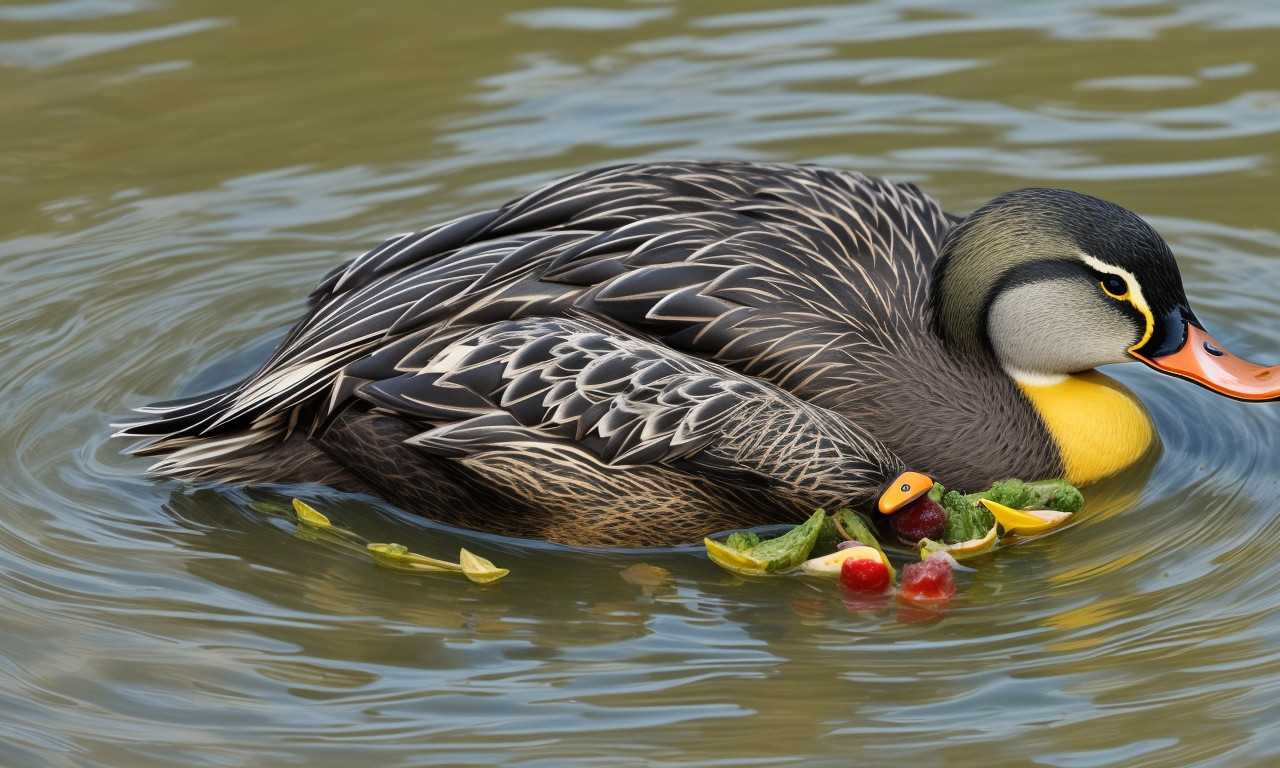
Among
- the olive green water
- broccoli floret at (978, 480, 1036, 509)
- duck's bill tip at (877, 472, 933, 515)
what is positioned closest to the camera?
the olive green water

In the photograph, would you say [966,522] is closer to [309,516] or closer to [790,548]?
[790,548]

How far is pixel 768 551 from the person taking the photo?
6555mm

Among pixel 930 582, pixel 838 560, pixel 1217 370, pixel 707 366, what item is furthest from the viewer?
A: pixel 1217 370

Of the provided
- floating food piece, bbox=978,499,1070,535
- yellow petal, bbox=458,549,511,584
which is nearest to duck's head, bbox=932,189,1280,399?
floating food piece, bbox=978,499,1070,535

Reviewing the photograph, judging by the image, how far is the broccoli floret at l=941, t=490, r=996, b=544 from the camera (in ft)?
21.9

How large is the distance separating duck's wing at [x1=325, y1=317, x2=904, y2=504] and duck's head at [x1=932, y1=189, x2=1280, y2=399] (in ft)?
2.56

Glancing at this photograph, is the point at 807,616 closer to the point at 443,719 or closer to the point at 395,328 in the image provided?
the point at 443,719

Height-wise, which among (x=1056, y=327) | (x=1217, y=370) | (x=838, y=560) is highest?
(x=1056, y=327)

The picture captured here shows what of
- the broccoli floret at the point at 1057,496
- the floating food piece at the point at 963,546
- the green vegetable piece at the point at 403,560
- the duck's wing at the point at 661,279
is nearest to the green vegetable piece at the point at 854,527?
the floating food piece at the point at 963,546

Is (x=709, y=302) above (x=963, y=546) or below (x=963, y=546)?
above

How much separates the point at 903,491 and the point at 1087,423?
108cm

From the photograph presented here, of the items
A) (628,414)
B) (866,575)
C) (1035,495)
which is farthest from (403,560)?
(1035,495)

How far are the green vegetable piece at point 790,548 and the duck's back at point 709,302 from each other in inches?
22.6

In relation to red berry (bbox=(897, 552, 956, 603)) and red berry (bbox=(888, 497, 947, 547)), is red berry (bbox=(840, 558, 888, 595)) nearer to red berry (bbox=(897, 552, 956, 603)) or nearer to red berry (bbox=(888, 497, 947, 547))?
red berry (bbox=(897, 552, 956, 603))
